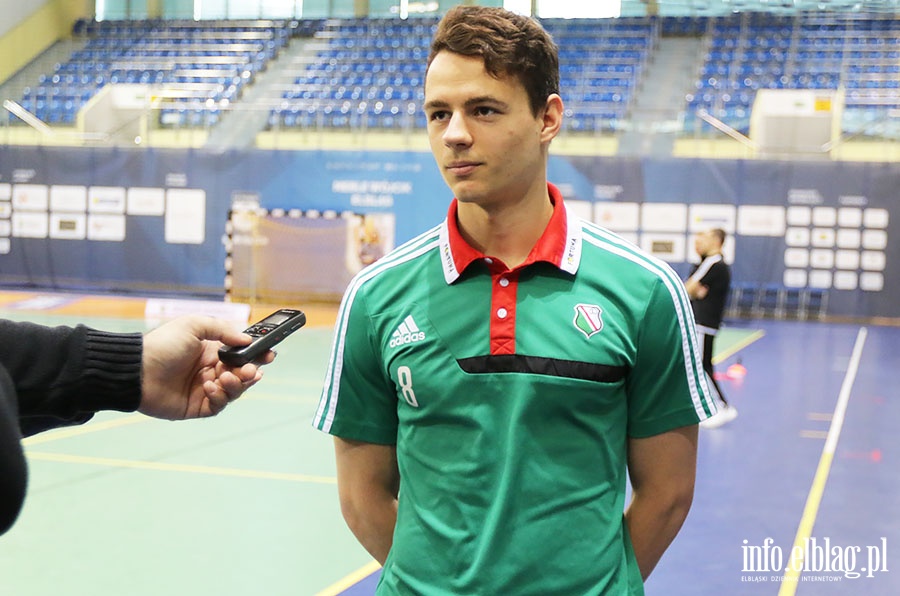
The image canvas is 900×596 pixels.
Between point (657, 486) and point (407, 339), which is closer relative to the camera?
point (407, 339)

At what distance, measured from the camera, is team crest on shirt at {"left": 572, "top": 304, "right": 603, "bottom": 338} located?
2.33 m

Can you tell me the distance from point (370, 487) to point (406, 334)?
Answer: 0.48 meters

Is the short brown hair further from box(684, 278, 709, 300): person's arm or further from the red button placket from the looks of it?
box(684, 278, 709, 300): person's arm

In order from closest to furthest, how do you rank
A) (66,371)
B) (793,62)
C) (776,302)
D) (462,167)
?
(66,371), (462,167), (776,302), (793,62)

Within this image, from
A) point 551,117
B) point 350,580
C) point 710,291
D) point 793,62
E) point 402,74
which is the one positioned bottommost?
point 350,580

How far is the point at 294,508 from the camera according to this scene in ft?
22.4

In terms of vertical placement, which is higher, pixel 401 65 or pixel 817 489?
pixel 401 65

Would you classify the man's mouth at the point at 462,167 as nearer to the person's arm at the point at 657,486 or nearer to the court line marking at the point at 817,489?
the person's arm at the point at 657,486

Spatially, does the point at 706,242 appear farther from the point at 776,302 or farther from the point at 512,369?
the point at 776,302

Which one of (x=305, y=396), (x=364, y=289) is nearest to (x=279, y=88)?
(x=305, y=396)

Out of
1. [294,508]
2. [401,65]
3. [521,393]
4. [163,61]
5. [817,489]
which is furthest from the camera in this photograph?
[163,61]

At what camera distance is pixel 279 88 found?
90.3 feet

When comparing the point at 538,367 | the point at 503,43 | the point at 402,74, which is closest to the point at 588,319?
the point at 538,367

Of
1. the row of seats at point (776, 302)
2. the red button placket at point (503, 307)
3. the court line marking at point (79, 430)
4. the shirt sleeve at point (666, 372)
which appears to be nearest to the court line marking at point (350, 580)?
the shirt sleeve at point (666, 372)
